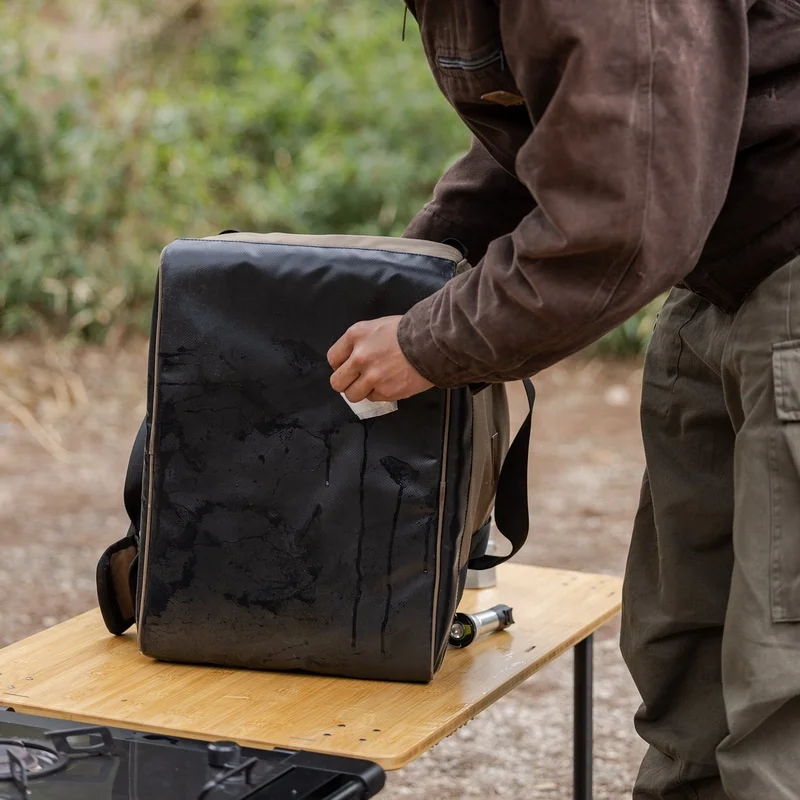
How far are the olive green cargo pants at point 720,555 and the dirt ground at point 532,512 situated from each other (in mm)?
1018

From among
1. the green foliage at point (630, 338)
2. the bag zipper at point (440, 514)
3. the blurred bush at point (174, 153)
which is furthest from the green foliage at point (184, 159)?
the bag zipper at point (440, 514)

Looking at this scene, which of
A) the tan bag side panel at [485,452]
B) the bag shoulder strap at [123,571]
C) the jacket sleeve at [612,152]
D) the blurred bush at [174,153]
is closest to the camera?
the jacket sleeve at [612,152]

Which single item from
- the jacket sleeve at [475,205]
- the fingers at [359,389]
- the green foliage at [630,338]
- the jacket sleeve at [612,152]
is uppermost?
the jacket sleeve at [612,152]

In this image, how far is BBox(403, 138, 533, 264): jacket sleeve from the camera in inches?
71.3

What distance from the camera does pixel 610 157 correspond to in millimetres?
1246

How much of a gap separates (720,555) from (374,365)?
54 cm

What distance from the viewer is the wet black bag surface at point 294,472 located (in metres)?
1.55

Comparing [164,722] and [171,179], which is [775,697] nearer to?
[164,722]

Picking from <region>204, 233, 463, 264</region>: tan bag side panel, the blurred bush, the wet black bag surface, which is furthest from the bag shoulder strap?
the blurred bush

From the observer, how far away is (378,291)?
5.01ft

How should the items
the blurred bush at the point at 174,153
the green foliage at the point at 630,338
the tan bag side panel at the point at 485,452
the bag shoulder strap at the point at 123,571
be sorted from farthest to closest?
the blurred bush at the point at 174,153 < the green foliage at the point at 630,338 < the bag shoulder strap at the point at 123,571 < the tan bag side panel at the point at 485,452

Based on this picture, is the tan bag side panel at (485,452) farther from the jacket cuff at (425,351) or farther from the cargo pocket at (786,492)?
the cargo pocket at (786,492)

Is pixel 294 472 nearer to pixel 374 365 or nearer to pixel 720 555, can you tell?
pixel 374 365

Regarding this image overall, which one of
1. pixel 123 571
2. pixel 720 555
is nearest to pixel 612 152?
pixel 720 555
